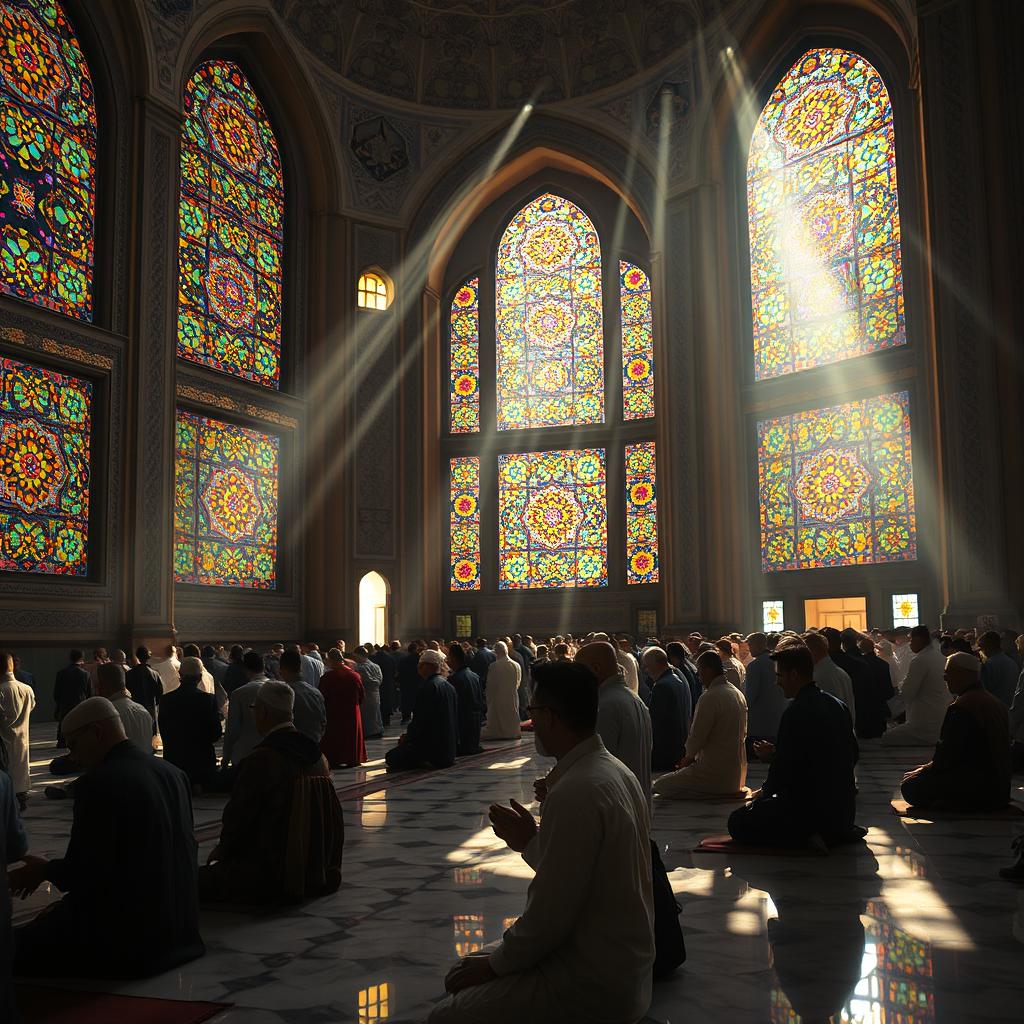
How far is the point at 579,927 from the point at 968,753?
179 inches

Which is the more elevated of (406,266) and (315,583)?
(406,266)

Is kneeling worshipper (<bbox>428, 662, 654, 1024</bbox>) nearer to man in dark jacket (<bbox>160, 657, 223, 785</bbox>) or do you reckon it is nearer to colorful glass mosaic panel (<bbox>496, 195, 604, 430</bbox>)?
man in dark jacket (<bbox>160, 657, 223, 785</bbox>)

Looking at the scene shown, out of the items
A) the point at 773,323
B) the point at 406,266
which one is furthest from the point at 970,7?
the point at 406,266

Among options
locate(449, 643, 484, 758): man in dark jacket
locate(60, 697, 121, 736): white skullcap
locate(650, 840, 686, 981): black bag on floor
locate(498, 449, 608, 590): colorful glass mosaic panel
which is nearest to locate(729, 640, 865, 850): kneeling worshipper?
locate(650, 840, 686, 981): black bag on floor

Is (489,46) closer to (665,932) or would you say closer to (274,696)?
(274,696)

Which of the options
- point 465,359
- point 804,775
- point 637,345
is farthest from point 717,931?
point 465,359

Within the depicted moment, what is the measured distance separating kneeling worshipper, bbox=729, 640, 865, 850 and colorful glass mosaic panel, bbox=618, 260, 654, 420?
15618 mm

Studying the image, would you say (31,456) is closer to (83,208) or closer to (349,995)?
(83,208)

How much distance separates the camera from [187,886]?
371 centimetres

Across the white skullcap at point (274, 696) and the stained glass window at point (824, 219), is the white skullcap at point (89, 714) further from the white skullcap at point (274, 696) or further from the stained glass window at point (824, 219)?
the stained glass window at point (824, 219)

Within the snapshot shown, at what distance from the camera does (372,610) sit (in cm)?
2047

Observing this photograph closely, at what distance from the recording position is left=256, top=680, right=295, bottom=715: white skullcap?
15.2 ft

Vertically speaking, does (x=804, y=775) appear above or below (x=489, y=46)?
below

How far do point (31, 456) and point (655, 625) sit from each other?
11117mm
